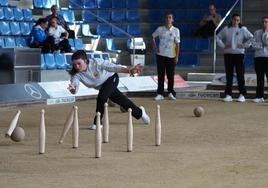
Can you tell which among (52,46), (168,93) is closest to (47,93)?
(168,93)

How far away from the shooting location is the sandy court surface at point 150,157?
22.9 feet

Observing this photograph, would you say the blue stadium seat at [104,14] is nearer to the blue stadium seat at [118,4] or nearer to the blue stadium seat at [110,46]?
the blue stadium seat at [118,4]

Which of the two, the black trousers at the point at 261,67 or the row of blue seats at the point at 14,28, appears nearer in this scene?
the black trousers at the point at 261,67

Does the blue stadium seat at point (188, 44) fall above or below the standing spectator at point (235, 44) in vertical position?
below

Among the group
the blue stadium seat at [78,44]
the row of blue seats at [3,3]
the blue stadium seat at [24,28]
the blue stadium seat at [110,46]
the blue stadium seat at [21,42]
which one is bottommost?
the blue stadium seat at [110,46]

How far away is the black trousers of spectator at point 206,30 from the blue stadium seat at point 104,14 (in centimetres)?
443

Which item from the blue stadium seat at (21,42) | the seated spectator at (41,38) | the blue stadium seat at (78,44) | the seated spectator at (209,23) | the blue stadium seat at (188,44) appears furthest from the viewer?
the blue stadium seat at (188,44)

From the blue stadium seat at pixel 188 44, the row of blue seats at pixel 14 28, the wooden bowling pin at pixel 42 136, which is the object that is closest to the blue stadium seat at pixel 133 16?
the blue stadium seat at pixel 188 44

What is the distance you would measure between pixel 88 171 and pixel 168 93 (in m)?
10.7

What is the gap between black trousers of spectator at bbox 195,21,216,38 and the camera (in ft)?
80.3

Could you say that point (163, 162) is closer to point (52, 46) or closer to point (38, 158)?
point (38, 158)

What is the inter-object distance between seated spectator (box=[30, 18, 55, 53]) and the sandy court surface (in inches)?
290

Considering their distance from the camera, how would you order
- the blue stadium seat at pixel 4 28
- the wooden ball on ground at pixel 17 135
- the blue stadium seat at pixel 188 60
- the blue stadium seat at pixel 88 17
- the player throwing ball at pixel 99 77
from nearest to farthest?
the wooden ball on ground at pixel 17 135
the player throwing ball at pixel 99 77
the blue stadium seat at pixel 4 28
the blue stadium seat at pixel 188 60
the blue stadium seat at pixel 88 17

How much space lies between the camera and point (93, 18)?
27672mm
